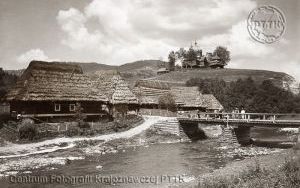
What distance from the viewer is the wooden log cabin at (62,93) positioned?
1251 inches

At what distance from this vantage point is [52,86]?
33312 mm

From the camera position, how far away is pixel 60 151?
2497cm

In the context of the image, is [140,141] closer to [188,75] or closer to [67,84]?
[67,84]

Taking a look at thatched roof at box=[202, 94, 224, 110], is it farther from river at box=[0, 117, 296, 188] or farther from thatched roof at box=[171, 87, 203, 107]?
river at box=[0, 117, 296, 188]

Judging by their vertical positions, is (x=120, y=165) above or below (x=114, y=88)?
below

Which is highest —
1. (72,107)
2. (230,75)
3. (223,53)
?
(223,53)

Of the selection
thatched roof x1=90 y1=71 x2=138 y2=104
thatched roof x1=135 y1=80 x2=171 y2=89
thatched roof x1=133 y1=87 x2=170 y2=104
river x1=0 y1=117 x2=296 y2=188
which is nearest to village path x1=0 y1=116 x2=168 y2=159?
river x1=0 y1=117 x2=296 y2=188

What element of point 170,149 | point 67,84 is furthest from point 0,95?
point 170,149

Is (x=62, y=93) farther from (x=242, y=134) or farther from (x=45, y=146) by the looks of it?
(x=242, y=134)

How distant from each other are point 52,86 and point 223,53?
8623 centimetres

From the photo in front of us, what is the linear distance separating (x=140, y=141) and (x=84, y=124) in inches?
200

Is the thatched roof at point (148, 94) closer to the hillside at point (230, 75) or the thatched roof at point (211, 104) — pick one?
the thatched roof at point (211, 104)

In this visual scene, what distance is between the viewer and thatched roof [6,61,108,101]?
31.8 m

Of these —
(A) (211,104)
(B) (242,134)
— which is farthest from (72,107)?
(A) (211,104)
